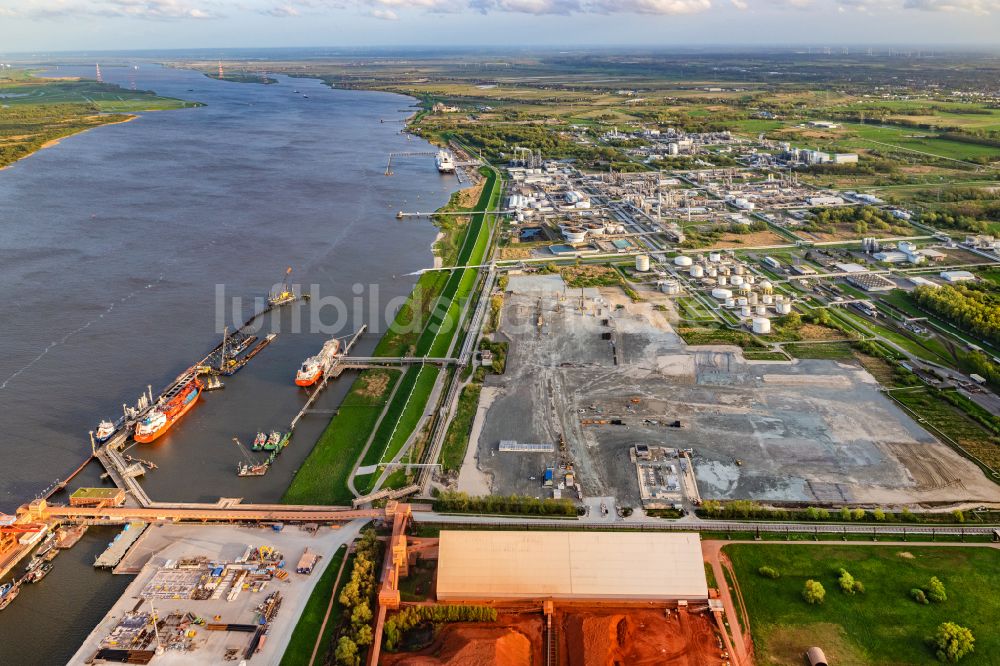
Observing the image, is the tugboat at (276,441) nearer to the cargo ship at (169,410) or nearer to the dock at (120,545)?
the cargo ship at (169,410)

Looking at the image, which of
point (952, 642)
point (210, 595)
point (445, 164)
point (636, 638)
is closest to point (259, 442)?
point (210, 595)

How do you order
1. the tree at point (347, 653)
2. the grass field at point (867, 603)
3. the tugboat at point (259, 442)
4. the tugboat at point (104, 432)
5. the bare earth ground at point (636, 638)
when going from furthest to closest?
the tugboat at point (259, 442) → the tugboat at point (104, 432) → the grass field at point (867, 603) → the tree at point (347, 653) → the bare earth ground at point (636, 638)

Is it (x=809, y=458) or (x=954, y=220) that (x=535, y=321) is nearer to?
(x=809, y=458)

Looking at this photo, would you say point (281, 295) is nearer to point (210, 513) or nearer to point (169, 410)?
point (169, 410)

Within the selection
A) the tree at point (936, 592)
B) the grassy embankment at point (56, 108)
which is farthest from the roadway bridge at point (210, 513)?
the grassy embankment at point (56, 108)

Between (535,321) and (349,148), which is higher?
(349,148)

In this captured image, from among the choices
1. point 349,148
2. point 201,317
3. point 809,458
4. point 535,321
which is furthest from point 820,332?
point 349,148
